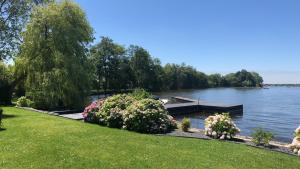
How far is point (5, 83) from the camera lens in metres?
30.3

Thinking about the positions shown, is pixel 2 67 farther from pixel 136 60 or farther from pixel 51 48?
pixel 136 60

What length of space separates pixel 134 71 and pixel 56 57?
65.6 m

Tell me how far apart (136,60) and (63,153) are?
85304mm

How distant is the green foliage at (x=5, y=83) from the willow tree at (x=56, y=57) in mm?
3024

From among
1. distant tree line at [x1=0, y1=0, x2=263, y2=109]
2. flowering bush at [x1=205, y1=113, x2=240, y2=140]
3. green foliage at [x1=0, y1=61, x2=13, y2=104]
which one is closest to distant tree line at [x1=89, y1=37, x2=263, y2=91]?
green foliage at [x1=0, y1=61, x2=13, y2=104]

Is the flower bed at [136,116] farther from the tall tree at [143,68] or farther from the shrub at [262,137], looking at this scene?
the tall tree at [143,68]

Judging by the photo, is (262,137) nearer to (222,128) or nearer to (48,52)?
(222,128)

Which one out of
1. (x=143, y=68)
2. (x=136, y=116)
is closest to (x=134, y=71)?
(x=143, y=68)

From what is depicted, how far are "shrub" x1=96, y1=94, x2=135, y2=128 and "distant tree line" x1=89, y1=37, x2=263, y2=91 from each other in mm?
37268

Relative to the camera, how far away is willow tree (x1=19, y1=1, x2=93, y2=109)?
80.2ft

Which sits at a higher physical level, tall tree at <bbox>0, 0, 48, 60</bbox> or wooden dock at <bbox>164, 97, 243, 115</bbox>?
tall tree at <bbox>0, 0, 48, 60</bbox>

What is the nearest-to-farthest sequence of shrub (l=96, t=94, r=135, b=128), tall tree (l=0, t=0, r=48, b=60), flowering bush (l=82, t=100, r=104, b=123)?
shrub (l=96, t=94, r=135, b=128) < flowering bush (l=82, t=100, r=104, b=123) < tall tree (l=0, t=0, r=48, b=60)

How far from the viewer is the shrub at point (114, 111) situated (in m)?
14.0

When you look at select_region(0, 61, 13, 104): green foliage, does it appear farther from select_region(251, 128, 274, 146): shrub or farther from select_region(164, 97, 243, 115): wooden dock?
select_region(251, 128, 274, 146): shrub
